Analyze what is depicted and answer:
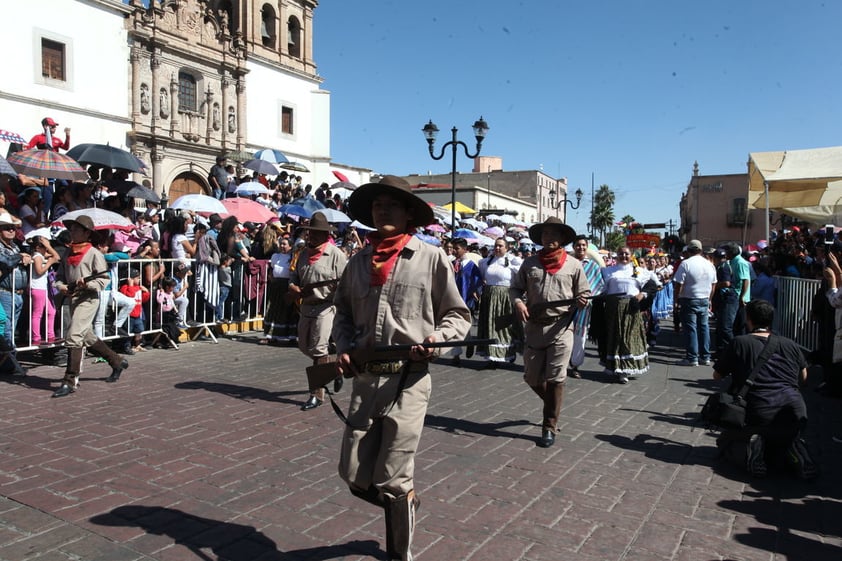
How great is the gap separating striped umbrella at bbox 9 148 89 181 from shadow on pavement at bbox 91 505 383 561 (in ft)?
27.6

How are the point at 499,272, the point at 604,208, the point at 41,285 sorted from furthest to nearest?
the point at 604,208
the point at 499,272
the point at 41,285

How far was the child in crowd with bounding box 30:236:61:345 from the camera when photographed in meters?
8.13

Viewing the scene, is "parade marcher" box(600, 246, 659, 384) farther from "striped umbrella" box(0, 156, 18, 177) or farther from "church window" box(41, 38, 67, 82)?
→ "church window" box(41, 38, 67, 82)

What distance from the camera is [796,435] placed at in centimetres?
493

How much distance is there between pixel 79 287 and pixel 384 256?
16.7 feet

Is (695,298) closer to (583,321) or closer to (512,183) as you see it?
(583,321)

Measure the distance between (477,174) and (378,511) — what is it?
2809 inches

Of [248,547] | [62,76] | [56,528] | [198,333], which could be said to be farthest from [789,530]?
[62,76]

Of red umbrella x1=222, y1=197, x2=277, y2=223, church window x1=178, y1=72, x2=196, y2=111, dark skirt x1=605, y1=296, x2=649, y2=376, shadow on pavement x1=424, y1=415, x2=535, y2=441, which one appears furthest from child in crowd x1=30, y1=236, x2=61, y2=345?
church window x1=178, y1=72, x2=196, y2=111

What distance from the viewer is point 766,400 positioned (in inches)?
200

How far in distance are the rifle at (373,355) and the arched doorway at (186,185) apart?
27757mm

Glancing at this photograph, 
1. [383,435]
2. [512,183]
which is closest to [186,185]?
[383,435]

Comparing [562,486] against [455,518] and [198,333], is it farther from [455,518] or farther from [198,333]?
[198,333]

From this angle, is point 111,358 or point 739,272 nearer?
point 111,358
